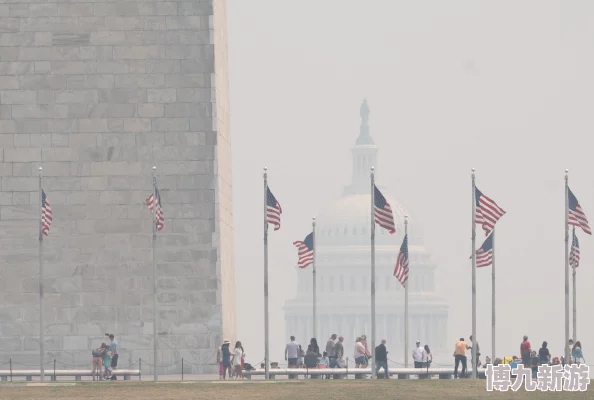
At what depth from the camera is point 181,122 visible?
89.5 m

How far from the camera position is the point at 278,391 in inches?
2756

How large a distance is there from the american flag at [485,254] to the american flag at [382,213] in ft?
29.5

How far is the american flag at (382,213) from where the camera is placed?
8156cm

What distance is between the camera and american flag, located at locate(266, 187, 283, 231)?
8462cm

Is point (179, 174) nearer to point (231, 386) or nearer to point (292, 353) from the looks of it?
point (292, 353)

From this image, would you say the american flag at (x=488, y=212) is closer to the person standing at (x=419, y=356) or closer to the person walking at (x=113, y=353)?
the person standing at (x=419, y=356)

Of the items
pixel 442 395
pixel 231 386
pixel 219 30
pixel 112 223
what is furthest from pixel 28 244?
pixel 442 395

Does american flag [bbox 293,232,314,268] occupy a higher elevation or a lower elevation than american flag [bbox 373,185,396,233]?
lower

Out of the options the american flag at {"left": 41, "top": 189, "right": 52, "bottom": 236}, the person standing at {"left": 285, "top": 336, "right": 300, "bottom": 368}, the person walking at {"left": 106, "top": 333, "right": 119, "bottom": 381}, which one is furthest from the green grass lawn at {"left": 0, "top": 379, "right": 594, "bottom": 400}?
the person standing at {"left": 285, "top": 336, "right": 300, "bottom": 368}

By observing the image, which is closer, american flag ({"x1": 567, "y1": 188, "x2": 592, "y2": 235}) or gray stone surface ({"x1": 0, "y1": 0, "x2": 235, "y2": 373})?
american flag ({"x1": 567, "y1": 188, "x2": 592, "y2": 235})

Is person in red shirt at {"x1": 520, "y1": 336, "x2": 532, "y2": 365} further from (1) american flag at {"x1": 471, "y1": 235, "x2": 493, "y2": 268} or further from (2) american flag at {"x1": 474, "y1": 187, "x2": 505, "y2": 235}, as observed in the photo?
(1) american flag at {"x1": 471, "y1": 235, "x2": 493, "y2": 268}
